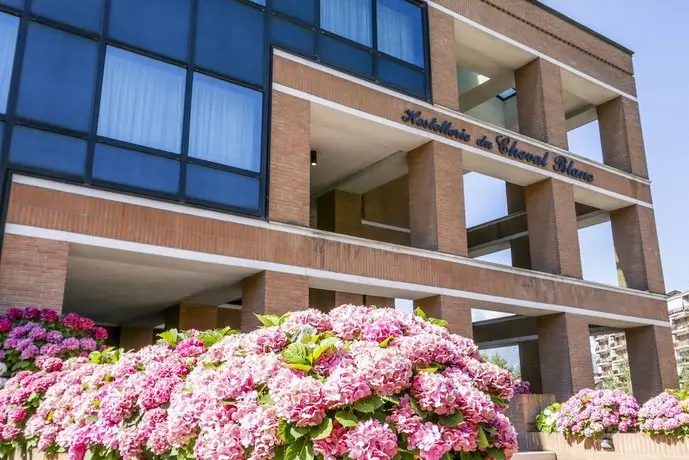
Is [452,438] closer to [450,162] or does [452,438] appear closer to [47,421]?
[47,421]

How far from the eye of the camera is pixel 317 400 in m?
3.95

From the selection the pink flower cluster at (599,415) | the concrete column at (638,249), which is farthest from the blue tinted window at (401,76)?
the concrete column at (638,249)

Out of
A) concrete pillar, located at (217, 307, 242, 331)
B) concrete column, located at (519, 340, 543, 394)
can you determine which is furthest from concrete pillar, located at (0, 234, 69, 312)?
concrete column, located at (519, 340, 543, 394)

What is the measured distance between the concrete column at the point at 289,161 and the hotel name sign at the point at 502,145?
3506 mm

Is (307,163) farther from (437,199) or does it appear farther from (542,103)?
(542,103)

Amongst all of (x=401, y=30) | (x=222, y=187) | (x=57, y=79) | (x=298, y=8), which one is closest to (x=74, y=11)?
(x=57, y=79)

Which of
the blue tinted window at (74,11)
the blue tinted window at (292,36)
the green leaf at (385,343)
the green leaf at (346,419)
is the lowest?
the green leaf at (346,419)

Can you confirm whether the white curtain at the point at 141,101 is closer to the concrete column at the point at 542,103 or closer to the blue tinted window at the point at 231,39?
the blue tinted window at the point at 231,39

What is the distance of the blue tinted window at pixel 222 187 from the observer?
13.0 meters

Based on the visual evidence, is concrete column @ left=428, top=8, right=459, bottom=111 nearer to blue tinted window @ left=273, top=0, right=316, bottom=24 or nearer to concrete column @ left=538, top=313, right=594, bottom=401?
blue tinted window @ left=273, top=0, right=316, bottom=24

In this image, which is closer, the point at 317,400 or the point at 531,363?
the point at 317,400

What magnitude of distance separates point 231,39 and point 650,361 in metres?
18.3

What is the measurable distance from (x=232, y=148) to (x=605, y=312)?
1401 centimetres

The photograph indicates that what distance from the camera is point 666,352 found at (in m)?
22.4
